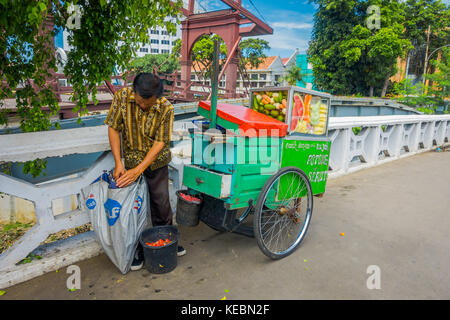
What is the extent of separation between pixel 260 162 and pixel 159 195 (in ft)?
3.05

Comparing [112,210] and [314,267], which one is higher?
[112,210]

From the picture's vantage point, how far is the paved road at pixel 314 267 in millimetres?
2254

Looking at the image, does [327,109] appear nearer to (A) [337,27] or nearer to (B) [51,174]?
(B) [51,174]

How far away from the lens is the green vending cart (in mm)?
2439

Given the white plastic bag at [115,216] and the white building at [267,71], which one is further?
the white building at [267,71]

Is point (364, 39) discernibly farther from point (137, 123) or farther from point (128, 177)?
point (128, 177)

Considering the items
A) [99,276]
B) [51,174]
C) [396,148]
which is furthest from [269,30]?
[99,276]

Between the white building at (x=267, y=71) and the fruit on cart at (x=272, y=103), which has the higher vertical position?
the white building at (x=267, y=71)

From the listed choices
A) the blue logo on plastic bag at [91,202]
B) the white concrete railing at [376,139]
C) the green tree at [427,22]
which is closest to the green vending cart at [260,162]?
the blue logo on plastic bag at [91,202]

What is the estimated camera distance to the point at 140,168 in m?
2.38

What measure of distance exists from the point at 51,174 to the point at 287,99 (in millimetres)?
4913

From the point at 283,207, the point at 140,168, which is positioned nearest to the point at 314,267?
the point at 283,207

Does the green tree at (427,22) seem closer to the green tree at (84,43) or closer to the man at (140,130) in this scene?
the green tree at (84,43)

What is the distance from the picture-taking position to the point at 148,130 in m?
2.47
